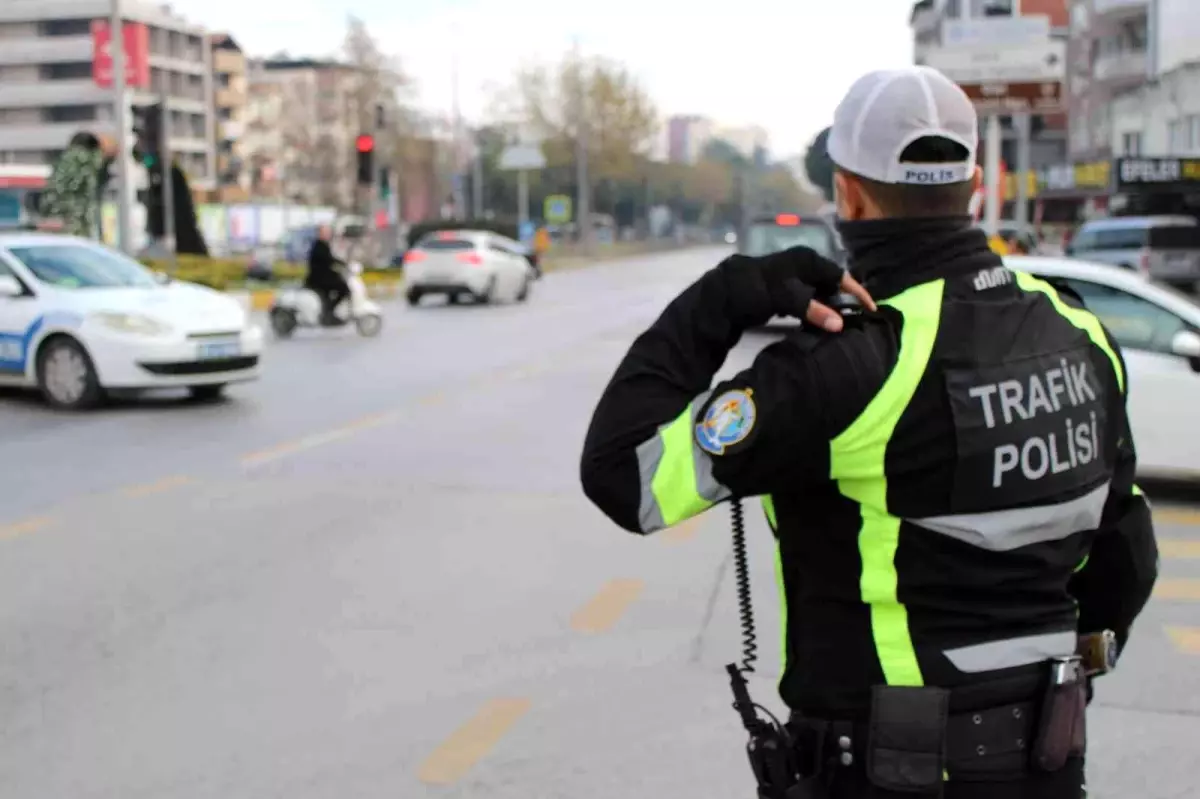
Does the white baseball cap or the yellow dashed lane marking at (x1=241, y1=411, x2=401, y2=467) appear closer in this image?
the white baseball cap

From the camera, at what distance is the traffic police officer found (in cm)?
221

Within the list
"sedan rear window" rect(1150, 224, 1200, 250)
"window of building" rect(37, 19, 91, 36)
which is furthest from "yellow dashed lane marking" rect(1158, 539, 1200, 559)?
"window of building" rect(37, 19, 91, 36)

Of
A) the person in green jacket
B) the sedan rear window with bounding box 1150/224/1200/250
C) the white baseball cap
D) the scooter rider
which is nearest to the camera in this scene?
the white baseball cap

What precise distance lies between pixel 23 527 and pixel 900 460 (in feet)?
24.2

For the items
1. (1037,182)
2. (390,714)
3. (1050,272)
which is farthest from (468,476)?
(1037,182)

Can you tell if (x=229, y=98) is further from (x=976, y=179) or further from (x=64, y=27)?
(x=976, y=179)

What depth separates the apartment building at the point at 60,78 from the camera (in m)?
116

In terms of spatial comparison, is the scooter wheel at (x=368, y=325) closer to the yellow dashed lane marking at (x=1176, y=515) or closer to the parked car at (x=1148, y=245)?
the parked car at (x=1148, y=245)

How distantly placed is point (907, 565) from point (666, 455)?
1.21 ft

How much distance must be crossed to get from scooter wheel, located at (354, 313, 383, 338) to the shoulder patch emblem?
72.6ft

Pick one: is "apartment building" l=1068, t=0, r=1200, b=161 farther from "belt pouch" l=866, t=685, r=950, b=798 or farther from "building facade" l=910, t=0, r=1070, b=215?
"belt pouch" l=866, t=685, r=950, b=798

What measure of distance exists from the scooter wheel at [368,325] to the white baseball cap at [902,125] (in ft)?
72.2

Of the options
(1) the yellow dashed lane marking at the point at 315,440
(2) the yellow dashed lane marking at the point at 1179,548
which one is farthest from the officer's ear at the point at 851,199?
(1) the yellow dashed lane marking at the point at 315,440

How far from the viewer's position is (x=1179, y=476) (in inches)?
387
